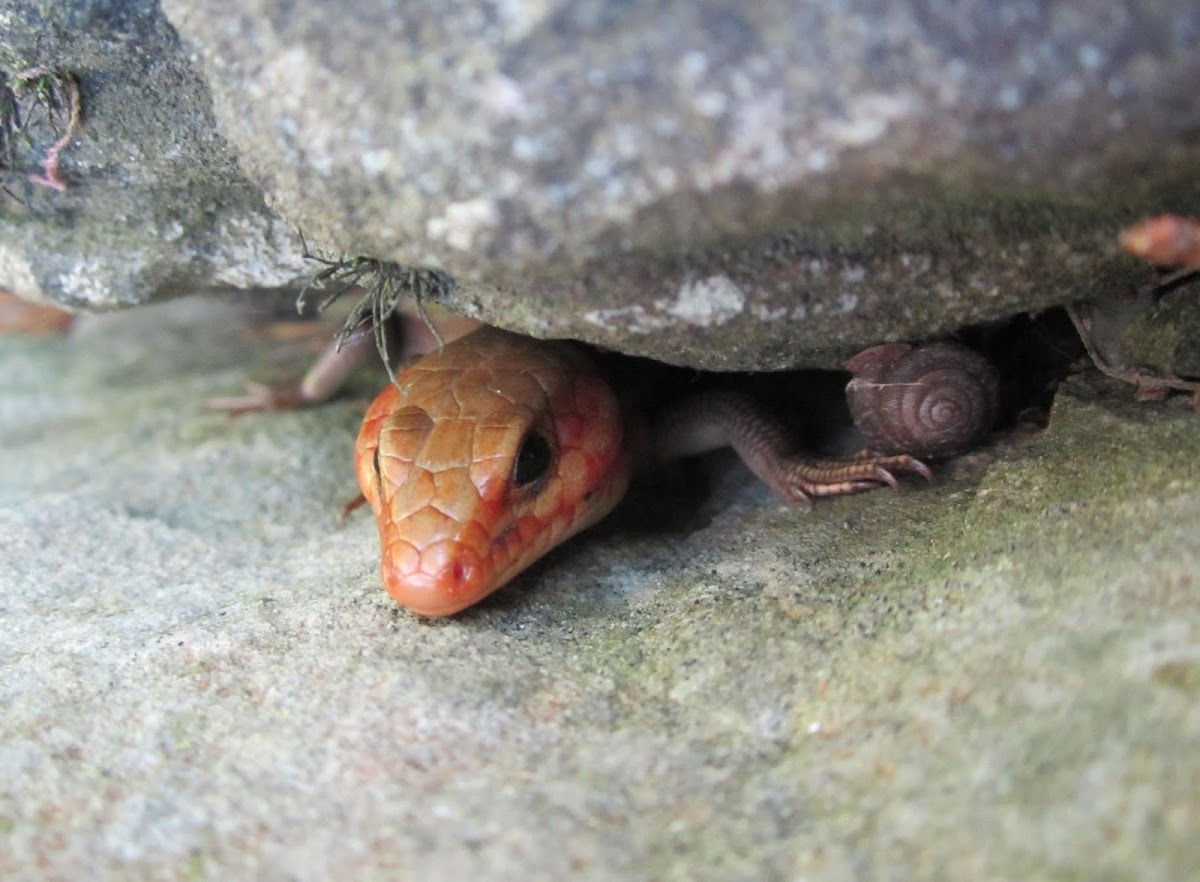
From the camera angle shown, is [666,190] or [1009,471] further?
[1009,471]

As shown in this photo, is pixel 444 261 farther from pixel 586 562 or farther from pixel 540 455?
pixel 586 562

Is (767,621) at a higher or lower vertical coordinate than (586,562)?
higher

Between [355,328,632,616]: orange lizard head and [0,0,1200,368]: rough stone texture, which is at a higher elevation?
[0,0,1200,368]: rough stone texture

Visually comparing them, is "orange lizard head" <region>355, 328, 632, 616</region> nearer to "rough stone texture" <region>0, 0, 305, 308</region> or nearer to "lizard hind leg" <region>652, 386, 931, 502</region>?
"lizard hind leg" <region>652, 386, 931, 502</region>

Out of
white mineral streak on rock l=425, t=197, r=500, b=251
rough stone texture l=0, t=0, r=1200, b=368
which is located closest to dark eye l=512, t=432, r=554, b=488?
rough stone texture l=0, t=0, r=1200, b=368

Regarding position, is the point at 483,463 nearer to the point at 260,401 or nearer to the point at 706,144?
the point at 706,144

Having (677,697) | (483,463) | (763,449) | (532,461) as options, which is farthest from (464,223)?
(763,449)

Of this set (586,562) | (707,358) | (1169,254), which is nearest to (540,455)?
(586,562)

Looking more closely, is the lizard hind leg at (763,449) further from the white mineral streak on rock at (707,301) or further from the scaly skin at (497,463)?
the white mineral streak on rock at (707,301)
